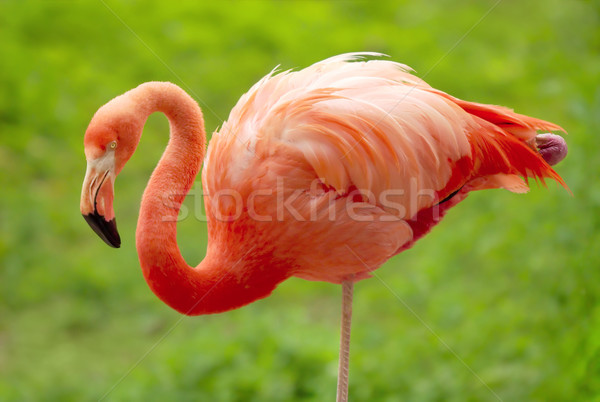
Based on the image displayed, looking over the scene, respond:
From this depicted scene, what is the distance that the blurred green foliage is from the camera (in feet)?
13.5

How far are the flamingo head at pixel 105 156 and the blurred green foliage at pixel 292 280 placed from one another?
1.77m

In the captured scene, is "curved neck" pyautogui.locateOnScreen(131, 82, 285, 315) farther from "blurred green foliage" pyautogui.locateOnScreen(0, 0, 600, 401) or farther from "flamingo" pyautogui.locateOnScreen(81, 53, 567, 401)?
"blurred green foliage" pyautogui.locateOnScreen(0, 0, 600, 401)

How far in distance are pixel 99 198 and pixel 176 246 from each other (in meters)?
0.37

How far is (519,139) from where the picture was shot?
316 cm

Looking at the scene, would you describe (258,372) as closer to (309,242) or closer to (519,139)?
(309,242)

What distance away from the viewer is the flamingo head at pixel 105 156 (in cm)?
256

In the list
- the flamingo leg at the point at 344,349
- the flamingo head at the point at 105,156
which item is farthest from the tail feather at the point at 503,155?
the flamingo head at the point at 105,156

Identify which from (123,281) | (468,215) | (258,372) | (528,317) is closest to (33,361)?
(123,281)

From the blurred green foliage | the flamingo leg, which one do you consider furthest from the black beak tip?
the blurred green foliage

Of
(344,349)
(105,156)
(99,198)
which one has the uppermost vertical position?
(105,156)

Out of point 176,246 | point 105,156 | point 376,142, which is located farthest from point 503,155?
point 105,156

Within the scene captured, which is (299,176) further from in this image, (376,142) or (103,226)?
(103,226)

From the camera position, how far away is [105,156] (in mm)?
2607

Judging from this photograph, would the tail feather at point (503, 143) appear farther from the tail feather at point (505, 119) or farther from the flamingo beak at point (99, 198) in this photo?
the flamingo beak at point (99, 198)
